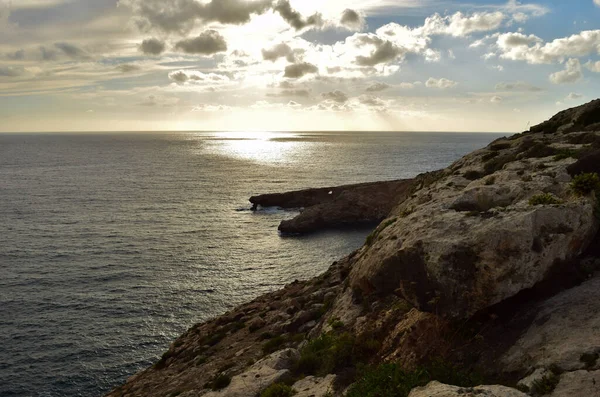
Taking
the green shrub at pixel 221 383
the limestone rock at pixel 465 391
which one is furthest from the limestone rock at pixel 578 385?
the green shrub at pixel 221 383

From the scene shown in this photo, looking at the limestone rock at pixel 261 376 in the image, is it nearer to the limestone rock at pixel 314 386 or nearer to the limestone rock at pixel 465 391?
the limestone rock at pixel 314 386

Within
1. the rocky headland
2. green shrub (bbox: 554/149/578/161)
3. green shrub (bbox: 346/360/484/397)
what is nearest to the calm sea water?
the rocky headland

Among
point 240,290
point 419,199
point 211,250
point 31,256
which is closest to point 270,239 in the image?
point 211,250

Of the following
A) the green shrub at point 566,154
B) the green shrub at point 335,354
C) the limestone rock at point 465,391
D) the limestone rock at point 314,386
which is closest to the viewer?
the limestone rock at point 465,391

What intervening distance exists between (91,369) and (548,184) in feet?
134

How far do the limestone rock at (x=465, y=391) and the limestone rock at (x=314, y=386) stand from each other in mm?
5464

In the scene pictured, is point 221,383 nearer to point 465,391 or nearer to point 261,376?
point 261,376

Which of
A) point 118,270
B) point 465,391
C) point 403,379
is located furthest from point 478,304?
point 118,270

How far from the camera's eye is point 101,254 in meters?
70.2

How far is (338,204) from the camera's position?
9769 cm

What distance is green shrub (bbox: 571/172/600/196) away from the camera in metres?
17.0

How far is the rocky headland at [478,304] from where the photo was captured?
13164mm

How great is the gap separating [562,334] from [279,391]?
10446mm

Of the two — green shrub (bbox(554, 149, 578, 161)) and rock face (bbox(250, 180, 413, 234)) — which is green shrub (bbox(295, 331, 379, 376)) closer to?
green shrub (bbox(554, 149, 578, 161))
